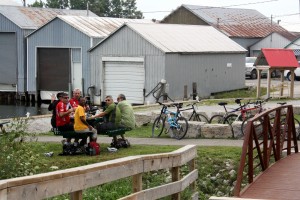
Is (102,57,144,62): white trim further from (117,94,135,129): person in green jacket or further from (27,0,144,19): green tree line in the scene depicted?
(27,0,144,19): green tree line

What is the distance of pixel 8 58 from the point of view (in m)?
48.6

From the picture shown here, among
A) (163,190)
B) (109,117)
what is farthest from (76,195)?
(109,117)

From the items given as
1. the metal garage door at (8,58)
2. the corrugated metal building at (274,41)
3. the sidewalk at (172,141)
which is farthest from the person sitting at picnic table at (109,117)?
the corrugated metal building at (274,41)

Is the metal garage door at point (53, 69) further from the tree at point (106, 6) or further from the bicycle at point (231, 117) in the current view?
the tree at point (106, 6)

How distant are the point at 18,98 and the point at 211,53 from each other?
12764mm

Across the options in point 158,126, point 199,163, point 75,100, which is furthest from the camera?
point 158,126

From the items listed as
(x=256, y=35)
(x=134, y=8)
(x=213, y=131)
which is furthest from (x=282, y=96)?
(x=134, y=8)

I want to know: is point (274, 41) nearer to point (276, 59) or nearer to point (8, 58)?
point (8, 58)

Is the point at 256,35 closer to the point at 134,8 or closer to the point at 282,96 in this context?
the point at 282,96

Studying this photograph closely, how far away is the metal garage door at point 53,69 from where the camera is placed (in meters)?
45.2

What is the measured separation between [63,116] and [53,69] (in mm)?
→ 28780

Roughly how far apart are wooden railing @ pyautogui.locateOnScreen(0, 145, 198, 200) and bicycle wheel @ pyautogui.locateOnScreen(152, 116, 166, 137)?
10.9 m

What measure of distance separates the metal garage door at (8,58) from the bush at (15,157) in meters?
33.3

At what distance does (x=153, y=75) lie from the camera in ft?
129
